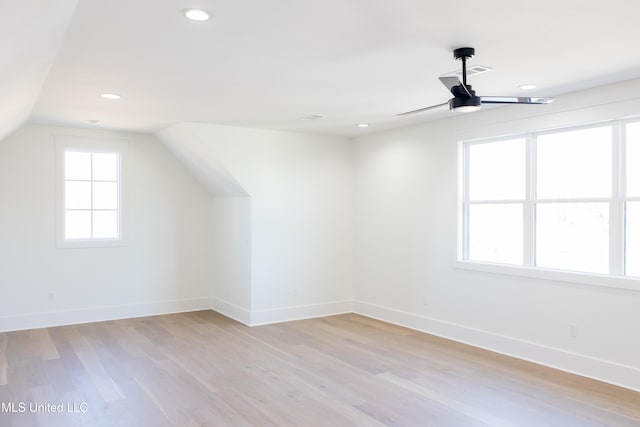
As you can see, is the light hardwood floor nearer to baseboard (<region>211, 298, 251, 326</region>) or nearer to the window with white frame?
baseboard (<region>211, 298, 251, 326</region>)

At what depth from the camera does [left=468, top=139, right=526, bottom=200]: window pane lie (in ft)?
16.0

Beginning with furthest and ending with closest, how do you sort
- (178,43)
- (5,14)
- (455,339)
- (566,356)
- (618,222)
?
(455,339), (566,356), (618,222), (178,43), (5,14)

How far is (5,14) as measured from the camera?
1.80m

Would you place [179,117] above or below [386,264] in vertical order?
above

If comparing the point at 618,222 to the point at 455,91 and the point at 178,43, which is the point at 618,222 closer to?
the point at 455,91

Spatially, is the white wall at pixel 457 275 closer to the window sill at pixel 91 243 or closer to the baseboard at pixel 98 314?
the baseboard at pixel 98 314

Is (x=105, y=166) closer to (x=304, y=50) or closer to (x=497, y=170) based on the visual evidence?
(x=304, y=50)

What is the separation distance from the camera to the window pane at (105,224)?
639cm

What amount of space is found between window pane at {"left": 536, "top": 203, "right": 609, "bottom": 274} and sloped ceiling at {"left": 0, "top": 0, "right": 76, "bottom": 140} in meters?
4.26

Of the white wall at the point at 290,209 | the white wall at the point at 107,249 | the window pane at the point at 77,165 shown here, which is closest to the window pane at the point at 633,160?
the white wall at the point at 290,209

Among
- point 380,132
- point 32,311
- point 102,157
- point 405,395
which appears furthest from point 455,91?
point 32,311

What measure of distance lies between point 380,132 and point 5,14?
4991 millimetres

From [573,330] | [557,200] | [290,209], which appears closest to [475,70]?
[557,200]

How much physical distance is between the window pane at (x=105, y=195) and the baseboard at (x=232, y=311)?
1.98 metres
